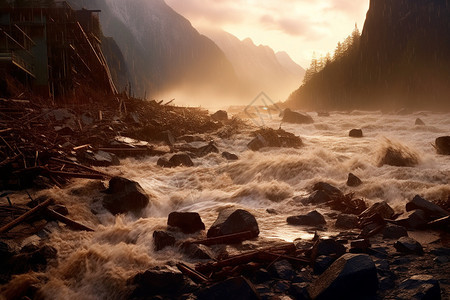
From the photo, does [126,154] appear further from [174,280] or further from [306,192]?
[174,280]

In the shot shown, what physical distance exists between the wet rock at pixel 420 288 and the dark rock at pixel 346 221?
7.16 feet

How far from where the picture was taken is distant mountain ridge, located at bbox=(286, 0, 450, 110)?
4481cm

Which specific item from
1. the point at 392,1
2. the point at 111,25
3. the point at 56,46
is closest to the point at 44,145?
the point at 56,46

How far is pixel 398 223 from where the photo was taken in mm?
6188

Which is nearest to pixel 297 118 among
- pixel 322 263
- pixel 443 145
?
pixel 443 145

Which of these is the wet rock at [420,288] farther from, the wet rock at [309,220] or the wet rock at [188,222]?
the wet rock at [188,222]

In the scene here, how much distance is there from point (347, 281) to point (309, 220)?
2.67m

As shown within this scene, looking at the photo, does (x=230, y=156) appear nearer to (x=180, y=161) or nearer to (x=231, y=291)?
(x=180, y=161)

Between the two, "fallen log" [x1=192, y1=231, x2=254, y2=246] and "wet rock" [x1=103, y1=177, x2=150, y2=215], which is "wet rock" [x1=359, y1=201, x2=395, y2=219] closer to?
"fallen log" [x1=192, y1=231, x2=254, y2=246]

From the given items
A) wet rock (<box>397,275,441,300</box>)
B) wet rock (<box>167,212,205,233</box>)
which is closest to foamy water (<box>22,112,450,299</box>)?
wet rock (<box>167,212,205,233</box>)

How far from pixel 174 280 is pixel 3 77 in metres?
16.1

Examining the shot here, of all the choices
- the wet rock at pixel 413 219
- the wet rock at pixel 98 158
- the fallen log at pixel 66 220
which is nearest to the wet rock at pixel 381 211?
the wet rock at pixel 413 219

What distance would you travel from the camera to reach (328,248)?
4.89 metres

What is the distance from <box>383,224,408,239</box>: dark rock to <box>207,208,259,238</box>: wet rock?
7.14 ft
